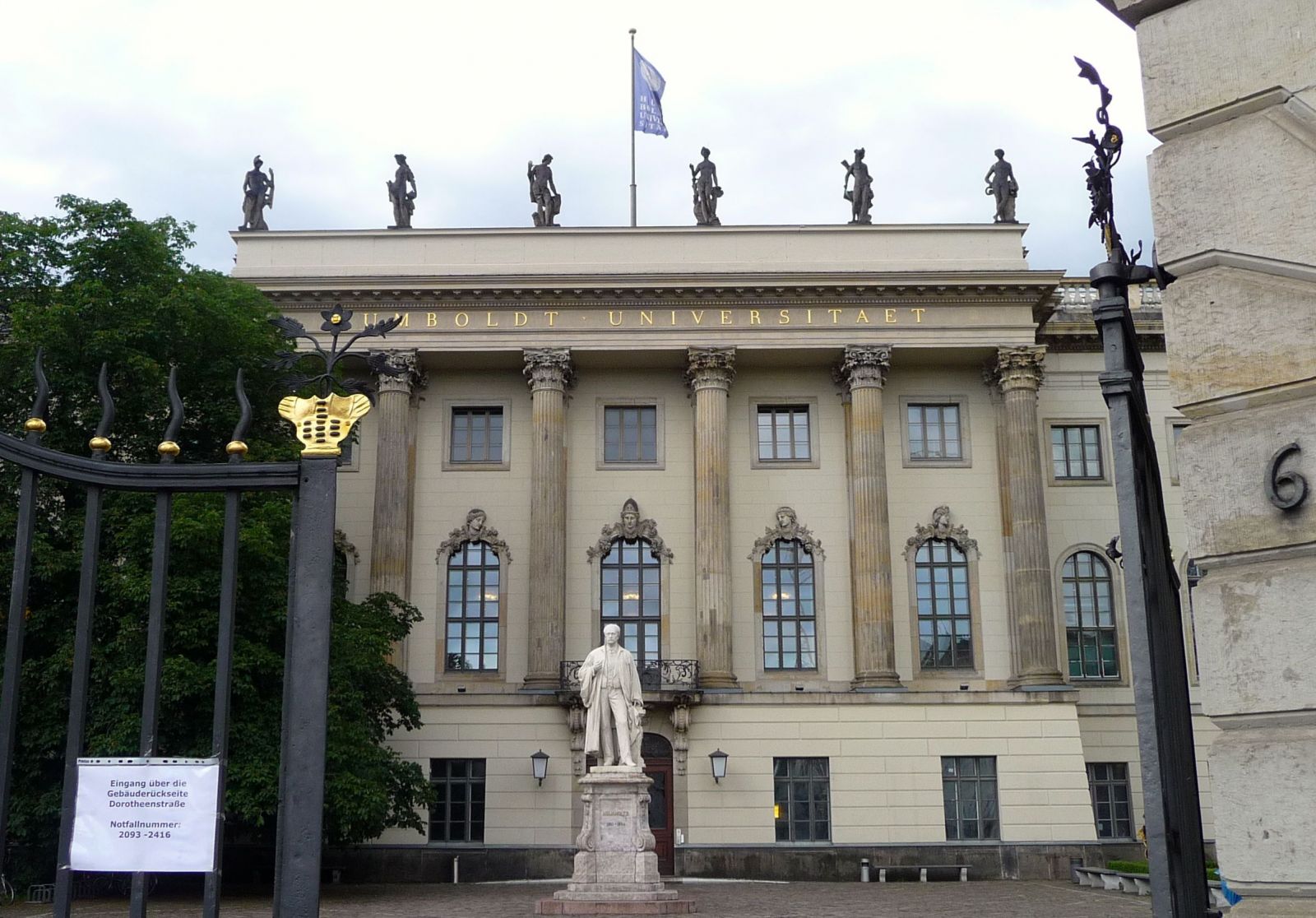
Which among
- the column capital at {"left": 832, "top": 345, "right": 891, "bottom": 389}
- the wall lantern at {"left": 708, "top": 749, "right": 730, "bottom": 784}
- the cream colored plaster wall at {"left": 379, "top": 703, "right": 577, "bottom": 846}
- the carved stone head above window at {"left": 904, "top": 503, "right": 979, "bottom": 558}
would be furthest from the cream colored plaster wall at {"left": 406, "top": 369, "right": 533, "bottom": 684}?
the carved stone head above window at {"left": 904, "top": 503, "right": 979, "bottom": 558}

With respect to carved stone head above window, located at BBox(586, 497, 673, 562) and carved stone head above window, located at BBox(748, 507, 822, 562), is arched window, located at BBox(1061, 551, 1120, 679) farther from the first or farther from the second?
carved stone head above window, located at BBox(586, 497, 673, 562)

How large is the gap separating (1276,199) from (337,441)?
12.1 feet

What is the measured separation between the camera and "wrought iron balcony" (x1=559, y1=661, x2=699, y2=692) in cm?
3862

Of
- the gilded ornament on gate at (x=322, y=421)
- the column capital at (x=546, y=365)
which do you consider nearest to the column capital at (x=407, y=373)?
the column capital at (x=546, y=365)

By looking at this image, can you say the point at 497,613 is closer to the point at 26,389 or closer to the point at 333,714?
the point at 333,714

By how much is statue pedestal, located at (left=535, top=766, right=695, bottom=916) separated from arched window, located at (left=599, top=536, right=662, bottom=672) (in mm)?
15486

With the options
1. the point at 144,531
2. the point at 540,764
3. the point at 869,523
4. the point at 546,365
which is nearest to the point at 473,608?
the point at 540,764

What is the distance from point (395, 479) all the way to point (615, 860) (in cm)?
1873

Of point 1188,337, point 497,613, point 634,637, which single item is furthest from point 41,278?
point 1188,337

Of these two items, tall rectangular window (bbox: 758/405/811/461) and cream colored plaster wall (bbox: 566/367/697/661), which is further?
tall rectangular window (bbox: 758/405/811/461)

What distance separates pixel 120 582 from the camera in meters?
26.2

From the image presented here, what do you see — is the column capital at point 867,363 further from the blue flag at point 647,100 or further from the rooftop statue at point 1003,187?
the blue flag at point 647,100

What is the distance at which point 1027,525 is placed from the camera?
1576 inches

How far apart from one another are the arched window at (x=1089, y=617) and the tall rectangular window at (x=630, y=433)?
12825 mm
